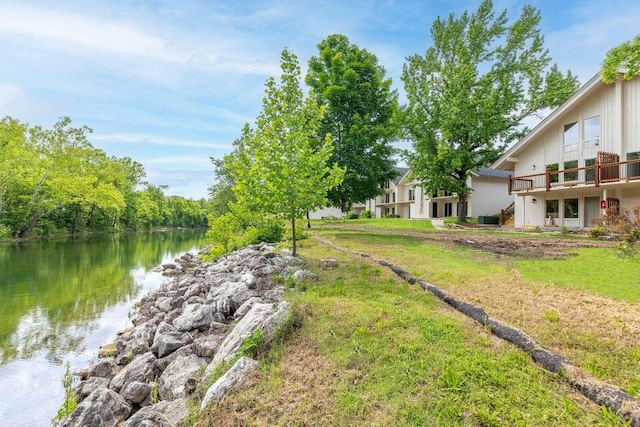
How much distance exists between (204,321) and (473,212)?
108 ft

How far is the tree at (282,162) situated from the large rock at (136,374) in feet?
16.0

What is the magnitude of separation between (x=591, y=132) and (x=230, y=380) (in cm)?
2392

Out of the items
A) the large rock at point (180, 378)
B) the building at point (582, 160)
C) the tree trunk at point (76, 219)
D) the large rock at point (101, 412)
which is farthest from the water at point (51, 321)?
the tree trunk at point (76, 219)

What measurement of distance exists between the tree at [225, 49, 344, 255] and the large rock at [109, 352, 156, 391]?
4890 mm

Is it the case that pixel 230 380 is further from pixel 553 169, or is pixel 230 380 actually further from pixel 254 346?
pixel 553 169

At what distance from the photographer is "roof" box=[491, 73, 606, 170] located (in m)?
19.1

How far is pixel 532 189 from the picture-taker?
862 inches

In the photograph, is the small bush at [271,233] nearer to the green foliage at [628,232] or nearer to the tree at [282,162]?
the tree at [282,162]

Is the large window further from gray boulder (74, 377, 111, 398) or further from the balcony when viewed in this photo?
gray boulder (74, 377, 111, 398)

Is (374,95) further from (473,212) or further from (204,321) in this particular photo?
(473,212)

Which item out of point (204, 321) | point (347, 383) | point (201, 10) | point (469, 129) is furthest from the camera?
point (469, 129)

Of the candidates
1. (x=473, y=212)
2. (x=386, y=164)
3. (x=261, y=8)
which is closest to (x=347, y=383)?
(x=261, y=8)

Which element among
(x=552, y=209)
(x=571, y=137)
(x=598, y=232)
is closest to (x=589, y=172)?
(x=571, y=137)

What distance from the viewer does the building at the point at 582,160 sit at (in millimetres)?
18312
